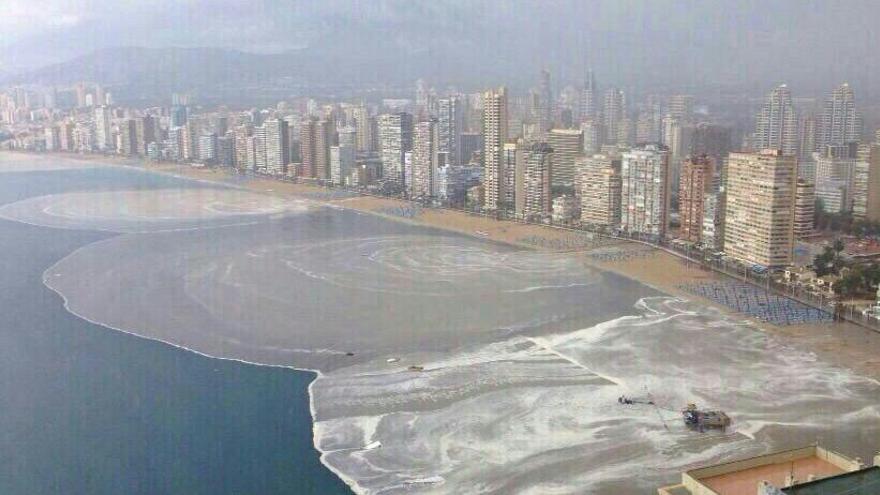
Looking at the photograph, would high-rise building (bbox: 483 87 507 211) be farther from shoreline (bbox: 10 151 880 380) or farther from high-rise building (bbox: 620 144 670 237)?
high-rise building (bbox: 620 144 670 237)

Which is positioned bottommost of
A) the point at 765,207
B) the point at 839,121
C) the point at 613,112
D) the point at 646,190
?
the point at 646,190

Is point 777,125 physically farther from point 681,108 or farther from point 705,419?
point 705,419

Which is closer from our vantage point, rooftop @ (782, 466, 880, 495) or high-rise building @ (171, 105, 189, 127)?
rooftop @ (782, 466, 880, 495)

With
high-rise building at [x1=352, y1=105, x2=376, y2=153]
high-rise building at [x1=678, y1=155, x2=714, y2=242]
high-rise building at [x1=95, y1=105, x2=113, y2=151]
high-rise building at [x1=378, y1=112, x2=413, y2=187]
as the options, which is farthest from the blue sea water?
→ high-rise building at [x1=95, y1=105, x2=113, y2=151]

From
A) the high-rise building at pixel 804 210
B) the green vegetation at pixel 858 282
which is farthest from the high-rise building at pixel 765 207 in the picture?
the high-rise building at pixel 804 210

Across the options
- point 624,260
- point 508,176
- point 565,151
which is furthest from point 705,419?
point 565,151

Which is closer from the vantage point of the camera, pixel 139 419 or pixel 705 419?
pixel 705 419
